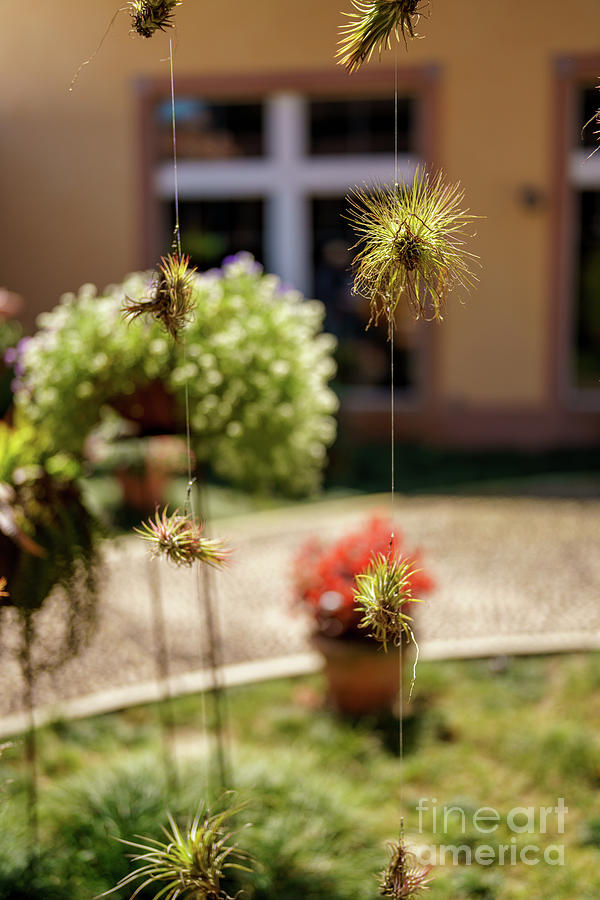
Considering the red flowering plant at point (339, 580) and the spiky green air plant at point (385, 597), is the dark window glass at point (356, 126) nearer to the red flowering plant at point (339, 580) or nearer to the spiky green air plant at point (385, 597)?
the red flowering plant at point (339, 580)

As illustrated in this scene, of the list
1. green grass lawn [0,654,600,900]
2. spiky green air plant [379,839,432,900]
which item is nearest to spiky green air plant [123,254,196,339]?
spiky green air plant [379,839,432,900]

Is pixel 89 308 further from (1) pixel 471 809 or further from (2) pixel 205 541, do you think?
(1) pixel 471 809

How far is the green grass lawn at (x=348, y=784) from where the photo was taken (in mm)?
2664

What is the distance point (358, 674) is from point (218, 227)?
22.6ft

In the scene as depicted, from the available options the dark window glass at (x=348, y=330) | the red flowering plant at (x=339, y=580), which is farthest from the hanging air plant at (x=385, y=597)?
the dark window glass at (x=348, y=330)

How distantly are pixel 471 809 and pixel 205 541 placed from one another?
2.10m

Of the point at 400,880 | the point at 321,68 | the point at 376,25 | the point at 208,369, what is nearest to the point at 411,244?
the point at 376,25

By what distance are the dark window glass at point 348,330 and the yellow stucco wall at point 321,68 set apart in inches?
26.8

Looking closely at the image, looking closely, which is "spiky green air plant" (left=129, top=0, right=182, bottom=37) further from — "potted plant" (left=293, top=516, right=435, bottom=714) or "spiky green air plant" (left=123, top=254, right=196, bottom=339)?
"potted plant" (left=293, top=516, right=435, bottom=714)

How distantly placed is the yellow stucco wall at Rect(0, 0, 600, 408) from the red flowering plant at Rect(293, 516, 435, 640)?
5502 mm

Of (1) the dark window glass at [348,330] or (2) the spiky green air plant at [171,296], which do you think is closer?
(2) the spiky green air plant at [171,296]

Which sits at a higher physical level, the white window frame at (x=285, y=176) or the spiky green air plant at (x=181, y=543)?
the white window frame at (x=285, y=176)

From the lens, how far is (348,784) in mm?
3281

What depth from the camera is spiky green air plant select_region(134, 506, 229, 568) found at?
146 centimetres
